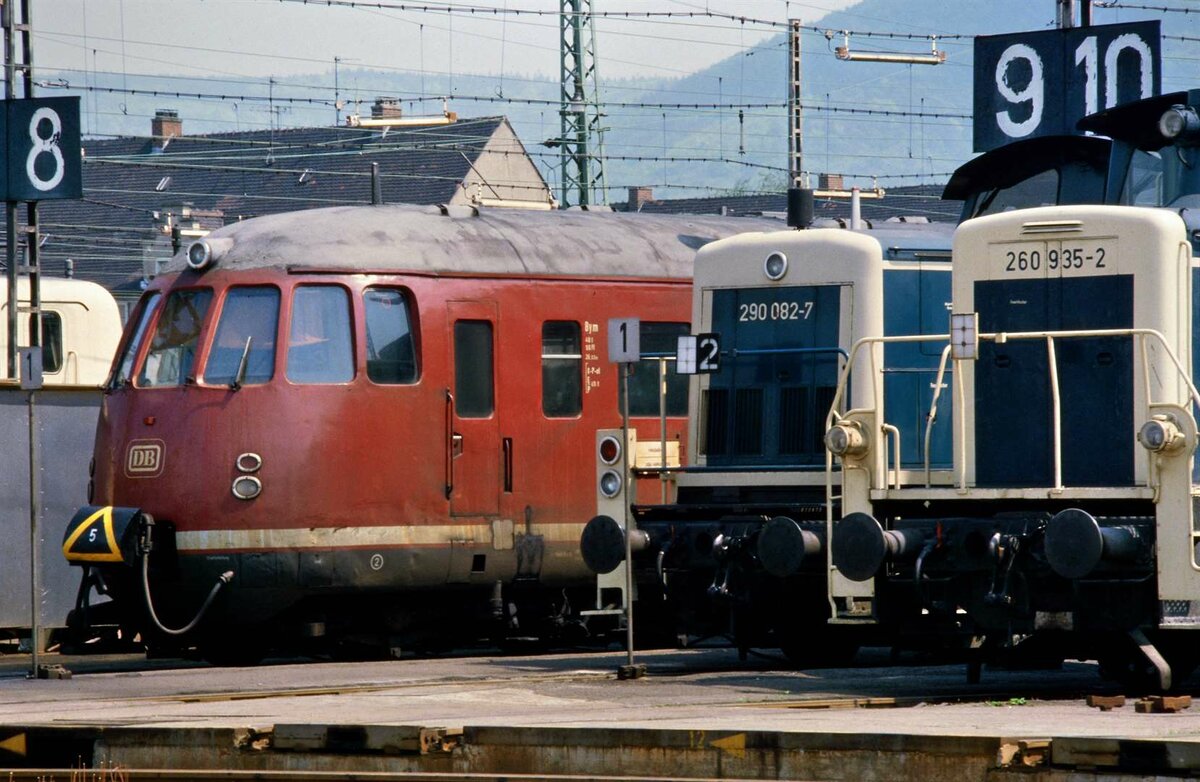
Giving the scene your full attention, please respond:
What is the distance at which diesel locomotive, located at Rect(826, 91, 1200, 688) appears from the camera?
1066 centimetres

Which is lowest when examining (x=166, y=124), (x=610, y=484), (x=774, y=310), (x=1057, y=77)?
(x=610, y=484)

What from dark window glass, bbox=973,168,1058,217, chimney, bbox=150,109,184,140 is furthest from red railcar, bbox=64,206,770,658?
chimney, bbox=150,109,184,140

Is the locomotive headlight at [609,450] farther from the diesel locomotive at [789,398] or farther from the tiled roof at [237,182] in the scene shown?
the tiled roof at [237,182]

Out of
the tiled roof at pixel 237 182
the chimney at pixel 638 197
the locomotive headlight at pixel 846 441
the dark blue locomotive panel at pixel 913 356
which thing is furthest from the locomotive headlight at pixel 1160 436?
the chimney at pixel 638 197

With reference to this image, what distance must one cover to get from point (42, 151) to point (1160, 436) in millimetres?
12209

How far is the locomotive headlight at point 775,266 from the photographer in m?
14.1

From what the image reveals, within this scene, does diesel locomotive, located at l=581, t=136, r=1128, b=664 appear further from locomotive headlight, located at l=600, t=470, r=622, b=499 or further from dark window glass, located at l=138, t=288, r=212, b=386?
dark window glass, located at l=138, t=288, r=212, b=386

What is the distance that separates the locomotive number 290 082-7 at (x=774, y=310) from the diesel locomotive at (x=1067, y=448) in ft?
6.72

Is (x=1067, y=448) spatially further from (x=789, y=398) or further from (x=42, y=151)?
(x=42, y=151)

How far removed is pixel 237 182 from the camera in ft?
191

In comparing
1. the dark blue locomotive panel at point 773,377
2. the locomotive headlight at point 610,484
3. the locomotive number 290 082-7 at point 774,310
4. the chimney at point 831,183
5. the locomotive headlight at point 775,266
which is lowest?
the locomotive headlight at point 610,484

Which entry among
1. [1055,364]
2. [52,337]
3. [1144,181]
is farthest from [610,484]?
[52,337]

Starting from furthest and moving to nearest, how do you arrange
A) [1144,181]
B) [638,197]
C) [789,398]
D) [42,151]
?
[638,197], [42,151], [789,398], [1144,181]

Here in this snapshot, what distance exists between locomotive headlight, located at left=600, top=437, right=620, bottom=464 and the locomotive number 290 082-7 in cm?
127
